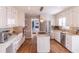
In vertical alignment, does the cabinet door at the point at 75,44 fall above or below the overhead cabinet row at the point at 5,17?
below

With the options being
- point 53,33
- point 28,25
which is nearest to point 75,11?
point 53,33

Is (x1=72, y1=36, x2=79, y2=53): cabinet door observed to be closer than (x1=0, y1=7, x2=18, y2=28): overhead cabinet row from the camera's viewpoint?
No

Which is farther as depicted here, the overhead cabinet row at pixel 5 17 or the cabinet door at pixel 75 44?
the cabinet door at pixel 75 44

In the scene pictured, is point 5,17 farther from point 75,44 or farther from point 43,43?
point 75,44

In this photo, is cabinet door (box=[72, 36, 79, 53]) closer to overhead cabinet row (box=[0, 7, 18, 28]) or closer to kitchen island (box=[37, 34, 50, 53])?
kitchen island (box=[37, 34, 50, 53])

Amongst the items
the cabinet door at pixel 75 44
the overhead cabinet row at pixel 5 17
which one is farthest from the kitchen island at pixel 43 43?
the overhead cabinet row at pixel 5 17

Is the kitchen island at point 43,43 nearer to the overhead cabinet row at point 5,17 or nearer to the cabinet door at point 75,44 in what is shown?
the cabinet door at point 75,44

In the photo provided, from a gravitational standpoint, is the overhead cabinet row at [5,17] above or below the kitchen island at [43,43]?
above

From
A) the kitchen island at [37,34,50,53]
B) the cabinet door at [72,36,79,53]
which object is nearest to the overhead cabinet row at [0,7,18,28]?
the kitchen island at [37,34,50,53]
